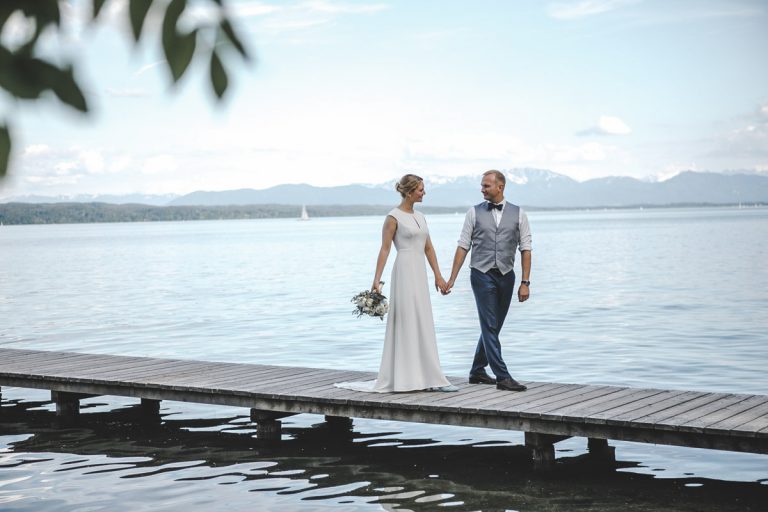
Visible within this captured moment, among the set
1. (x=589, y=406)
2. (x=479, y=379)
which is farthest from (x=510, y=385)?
(x=589, y=406)

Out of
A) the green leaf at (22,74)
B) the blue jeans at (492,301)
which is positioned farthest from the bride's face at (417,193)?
the green leaf at (22,74)

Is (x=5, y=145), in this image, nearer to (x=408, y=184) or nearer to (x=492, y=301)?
(x=408, y=184)

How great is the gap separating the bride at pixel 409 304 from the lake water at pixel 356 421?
42.5 inches

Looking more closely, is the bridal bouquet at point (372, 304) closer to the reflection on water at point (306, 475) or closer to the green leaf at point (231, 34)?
the reflection on water at point (306, 475)

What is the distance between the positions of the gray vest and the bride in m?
0.53

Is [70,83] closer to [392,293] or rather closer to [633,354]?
[392,293]

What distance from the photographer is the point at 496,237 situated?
1061 cm

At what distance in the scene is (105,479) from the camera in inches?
440

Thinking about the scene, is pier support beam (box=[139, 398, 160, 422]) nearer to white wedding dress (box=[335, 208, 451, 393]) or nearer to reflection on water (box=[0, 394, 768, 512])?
reflection on water (box=[0, 394, 768, 512])

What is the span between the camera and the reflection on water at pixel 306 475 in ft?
32.7

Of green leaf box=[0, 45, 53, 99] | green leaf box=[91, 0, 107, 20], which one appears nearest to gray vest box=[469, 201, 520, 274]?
green leaf box=[91, 0, 107, 20]

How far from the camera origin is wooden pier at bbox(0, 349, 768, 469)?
9.19 m

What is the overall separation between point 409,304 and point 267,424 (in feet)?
9.07

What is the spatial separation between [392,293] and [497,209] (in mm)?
1447
